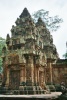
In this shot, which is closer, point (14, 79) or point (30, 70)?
point (30, 70)

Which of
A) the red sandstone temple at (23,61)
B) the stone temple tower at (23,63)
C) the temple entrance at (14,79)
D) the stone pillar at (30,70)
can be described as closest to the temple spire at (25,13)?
the red sandstone temple at (23,61)

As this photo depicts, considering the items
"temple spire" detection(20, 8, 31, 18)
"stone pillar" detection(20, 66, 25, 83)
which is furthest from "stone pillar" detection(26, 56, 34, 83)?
"temple spire" detection(20, 8, 31, 18)

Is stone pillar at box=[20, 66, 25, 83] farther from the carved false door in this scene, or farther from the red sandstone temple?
the carved false door

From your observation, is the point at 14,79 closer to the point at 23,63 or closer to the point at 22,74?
the point at 22,74

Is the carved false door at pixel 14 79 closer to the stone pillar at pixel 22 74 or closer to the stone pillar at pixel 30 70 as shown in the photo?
the stone pillar at pixel 22 74

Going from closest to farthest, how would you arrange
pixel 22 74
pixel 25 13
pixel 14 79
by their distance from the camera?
pixel 22 74 < pixel 14 79 < pixel 25 13

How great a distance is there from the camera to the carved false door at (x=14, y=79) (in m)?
14.0

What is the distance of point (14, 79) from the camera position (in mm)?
14242

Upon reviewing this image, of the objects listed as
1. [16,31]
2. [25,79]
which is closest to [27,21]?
[16,31]

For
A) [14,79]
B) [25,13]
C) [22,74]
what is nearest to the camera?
[22,74]

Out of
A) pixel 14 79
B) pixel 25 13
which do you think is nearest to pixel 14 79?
pixel 14 79

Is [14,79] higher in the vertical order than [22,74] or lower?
lower

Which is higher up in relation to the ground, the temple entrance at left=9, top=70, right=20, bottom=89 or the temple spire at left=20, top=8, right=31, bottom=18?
the temple spire at left=20, top=8, right=31, bottom=18

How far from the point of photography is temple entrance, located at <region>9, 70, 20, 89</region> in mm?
14039
